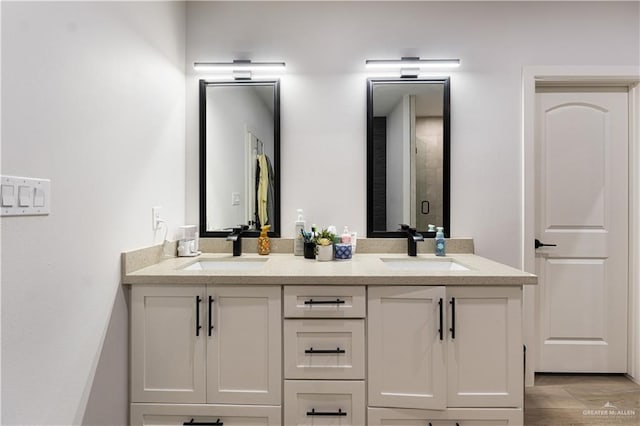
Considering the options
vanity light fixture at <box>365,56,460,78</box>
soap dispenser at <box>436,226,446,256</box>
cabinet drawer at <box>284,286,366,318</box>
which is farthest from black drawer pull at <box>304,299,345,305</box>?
vanity light fixture at <box>365,56,460,78</box>

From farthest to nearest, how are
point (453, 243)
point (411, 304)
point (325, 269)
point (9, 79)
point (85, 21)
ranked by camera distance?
point (453, 243), point (325, 269), point (411, 304), point (85, 21), point (9, 79)

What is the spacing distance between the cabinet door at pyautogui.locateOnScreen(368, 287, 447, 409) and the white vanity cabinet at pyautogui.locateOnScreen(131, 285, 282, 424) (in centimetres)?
42

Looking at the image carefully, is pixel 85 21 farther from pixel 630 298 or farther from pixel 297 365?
pixel 630 298

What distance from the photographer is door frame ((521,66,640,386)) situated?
6.86ft

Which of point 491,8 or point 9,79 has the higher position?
point 491,8

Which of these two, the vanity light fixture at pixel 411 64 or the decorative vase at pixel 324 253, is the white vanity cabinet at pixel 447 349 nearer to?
the decorative vase at pixel 324 253

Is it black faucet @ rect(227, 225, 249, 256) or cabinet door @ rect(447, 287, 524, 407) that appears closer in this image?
cabinet door @ rect(447, 287, 524, 407)

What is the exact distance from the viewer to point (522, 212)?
6.91 ft

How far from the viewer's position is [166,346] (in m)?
1.51

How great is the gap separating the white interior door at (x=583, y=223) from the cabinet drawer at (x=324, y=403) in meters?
1.48

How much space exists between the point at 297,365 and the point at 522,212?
1632 millimetres

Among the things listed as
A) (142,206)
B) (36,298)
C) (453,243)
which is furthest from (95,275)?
(453,243)

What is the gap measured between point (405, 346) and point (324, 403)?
1.43 feet

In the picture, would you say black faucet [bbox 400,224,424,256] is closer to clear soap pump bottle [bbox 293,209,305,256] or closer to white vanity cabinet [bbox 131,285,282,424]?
clear soap pump bottle [bbox 293,209,305,256]
